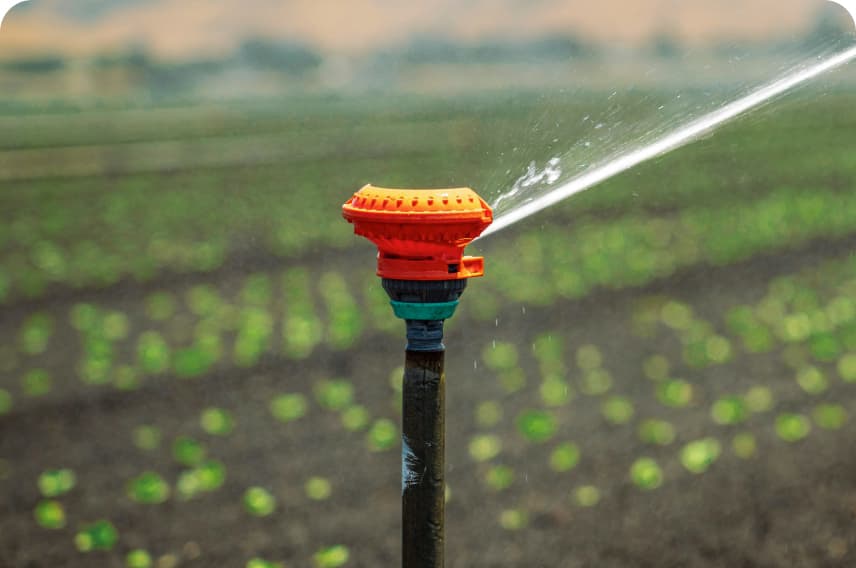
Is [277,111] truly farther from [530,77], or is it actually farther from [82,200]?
[82,200]

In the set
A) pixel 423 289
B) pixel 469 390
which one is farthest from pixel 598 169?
pixel 469 390

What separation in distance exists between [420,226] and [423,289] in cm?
15

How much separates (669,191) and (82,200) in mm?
5552

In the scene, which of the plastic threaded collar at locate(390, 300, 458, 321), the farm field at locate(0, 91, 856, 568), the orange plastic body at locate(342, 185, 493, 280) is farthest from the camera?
the farm field at locate(0, 91, 856, 568)

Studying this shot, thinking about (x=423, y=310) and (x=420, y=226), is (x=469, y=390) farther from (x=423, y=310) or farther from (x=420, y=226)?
(x=420, y=226)

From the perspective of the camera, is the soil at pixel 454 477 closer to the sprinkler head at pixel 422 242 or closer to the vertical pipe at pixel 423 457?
the vertical pipe at pixel 423 457

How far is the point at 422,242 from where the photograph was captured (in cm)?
254

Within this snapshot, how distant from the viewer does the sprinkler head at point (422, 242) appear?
8.21 ft

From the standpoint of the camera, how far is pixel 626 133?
477 centimetres

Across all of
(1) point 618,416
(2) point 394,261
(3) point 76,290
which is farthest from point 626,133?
(3) point 76,290

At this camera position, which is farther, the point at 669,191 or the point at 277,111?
the point at 277,111

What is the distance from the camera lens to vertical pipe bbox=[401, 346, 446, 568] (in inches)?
103

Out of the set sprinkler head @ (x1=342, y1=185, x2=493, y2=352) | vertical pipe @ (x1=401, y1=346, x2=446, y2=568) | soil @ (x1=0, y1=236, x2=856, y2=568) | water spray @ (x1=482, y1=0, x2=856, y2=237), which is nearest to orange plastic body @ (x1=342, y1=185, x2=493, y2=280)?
sprinkler head @ (x1=342, y1=185, x2=493, y2=352)

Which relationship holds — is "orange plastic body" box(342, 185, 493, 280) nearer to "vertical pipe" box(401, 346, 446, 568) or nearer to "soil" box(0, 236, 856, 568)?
"vertical pipe" box(401, 346, 446, 568)
